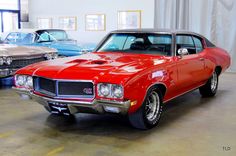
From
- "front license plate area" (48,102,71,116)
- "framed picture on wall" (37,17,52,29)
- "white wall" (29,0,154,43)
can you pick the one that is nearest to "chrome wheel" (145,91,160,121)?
"front license plate area" (48,102,71,116)

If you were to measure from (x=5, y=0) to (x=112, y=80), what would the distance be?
14242 millimetres

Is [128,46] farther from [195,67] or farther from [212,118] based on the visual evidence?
[212,118]

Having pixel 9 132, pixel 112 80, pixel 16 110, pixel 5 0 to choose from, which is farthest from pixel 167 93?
pixel 5 0

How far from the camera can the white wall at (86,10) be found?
12.1m

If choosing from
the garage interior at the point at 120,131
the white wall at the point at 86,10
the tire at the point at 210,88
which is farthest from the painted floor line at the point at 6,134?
the white wall at the point at 86,10

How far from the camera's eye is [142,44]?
495 centimetres

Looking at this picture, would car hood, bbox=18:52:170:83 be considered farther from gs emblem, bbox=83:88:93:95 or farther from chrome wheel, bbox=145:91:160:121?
chrome wheel, bbox=145:91:160:121

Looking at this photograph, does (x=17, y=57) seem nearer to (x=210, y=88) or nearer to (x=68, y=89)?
(x=68, y=89)

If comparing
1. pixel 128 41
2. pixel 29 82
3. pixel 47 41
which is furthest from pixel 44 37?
pixel 29 82

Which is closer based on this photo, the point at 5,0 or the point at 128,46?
the point at 128,46

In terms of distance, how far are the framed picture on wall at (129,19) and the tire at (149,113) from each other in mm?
8312

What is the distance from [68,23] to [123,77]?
11.2 meters

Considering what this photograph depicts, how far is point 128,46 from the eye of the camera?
5051 millimetres

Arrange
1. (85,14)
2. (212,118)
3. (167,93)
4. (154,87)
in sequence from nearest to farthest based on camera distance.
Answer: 1. (154,87)
2. (167,93)
3. (212,118)
4. (85,14)
